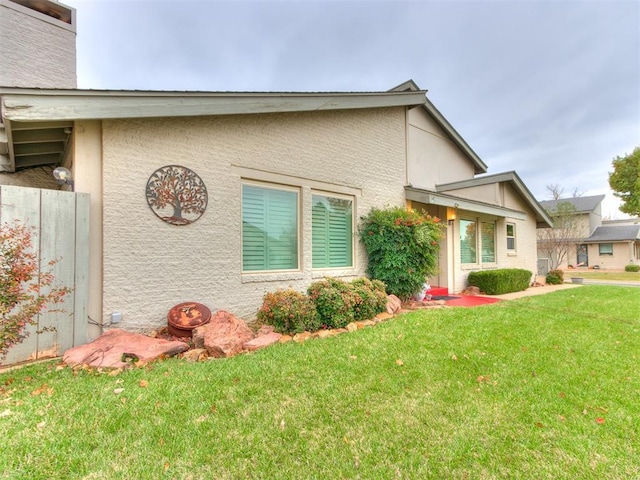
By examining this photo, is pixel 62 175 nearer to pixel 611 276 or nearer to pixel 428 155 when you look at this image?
pixel 428 155

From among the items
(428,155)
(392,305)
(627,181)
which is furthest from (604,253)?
(392,305)

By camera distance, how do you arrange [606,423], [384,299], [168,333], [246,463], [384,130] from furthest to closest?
[384,130], [384,299], [168,333], [606,423], [246,463]

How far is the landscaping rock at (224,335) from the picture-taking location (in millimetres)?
4426

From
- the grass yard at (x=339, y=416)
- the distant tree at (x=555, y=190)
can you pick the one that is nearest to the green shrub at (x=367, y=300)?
the grass yard at (x=339, y=416)

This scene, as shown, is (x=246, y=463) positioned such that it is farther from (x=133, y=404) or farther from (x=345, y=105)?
(x=345, y=105)

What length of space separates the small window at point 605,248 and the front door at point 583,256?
107 centimetres

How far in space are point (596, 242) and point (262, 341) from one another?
124 ft

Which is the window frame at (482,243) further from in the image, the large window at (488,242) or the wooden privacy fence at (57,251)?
the wooden privacy fence at (57,251)

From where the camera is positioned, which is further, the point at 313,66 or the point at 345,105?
the point at 313,66

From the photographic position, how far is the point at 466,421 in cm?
275

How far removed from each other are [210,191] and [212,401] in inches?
151

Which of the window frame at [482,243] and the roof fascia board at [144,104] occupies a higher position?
the roof fascia board at [144,104]

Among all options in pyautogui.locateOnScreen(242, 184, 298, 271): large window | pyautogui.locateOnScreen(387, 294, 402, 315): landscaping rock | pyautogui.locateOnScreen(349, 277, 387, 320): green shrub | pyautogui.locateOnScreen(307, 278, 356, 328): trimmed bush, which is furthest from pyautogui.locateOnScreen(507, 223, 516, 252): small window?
pyautogui.locateOnScreen(242, 184, 298, 271): large window

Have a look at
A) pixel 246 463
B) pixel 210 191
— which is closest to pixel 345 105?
pixel 210 191
